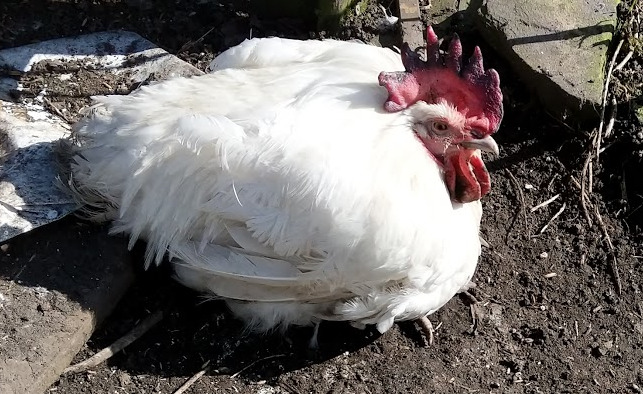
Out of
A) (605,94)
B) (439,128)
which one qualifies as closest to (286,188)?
(439,128)

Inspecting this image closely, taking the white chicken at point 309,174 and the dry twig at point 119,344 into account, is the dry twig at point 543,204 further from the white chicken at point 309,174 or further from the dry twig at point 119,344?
the dry twig at point 119,344

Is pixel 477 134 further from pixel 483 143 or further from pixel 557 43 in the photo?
pixel 557 43

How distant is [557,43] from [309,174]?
2.36 meters

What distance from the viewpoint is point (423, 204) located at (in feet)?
11.0

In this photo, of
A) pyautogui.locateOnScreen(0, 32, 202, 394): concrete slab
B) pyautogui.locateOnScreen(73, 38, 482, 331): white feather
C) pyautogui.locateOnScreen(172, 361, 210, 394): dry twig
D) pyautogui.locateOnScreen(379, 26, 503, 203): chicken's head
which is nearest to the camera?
pyautogui.locateOnScreen(73, 38, 482, 331): white feather

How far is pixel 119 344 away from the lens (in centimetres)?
382

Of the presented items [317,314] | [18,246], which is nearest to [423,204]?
[317,314]

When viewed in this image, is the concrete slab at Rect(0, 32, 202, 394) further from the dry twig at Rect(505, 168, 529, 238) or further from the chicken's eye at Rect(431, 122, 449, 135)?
the dry twig at Rect(505, 168, 529, 238)

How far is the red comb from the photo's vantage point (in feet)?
11.2

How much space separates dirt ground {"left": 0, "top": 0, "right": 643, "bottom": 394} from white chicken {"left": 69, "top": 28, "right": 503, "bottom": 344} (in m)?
0.27

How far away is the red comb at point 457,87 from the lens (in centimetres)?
341

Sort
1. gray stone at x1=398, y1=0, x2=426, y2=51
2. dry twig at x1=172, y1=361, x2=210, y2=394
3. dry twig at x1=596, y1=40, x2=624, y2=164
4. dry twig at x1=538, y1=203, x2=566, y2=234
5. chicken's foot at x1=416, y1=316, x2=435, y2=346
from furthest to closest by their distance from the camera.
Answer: gray stone at x1=398, y1=0, x2=426, y2=51
dry twig at x1=596, y1=40, x2=624, y2=164
dry twig at x1=538, y1=203, x2=566, y2=234
chicken's foot at x1=416, y1=316, x2=435, y2=346
dry twig at x1=172, y1=361, x2=210, y2=394

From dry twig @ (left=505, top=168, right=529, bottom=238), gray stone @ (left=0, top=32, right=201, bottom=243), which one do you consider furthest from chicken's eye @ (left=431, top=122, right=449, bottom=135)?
gray stone @ (left=0, top=32, right=201, bottom=243)

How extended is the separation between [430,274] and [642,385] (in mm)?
1316
